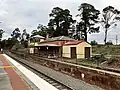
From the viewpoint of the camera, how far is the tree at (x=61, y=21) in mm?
101688

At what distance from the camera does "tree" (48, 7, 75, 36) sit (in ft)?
334

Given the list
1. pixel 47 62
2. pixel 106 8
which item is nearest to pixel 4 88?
pixel 47 62

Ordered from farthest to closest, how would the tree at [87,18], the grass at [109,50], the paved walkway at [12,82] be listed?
1. the tree at [87,18]
2. the grass at [109,50]
3. the paved walkway at [12,82]

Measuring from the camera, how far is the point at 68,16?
104812 millimetres

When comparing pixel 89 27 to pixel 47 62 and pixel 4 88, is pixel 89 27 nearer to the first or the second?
pixel 47 62

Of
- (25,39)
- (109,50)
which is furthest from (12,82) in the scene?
(25,39)

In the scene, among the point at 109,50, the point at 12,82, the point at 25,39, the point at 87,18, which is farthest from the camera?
the point at 25,39

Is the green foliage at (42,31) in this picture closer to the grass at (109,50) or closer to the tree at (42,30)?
the tree at (42,30)

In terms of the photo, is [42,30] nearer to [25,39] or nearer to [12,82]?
[25,39]

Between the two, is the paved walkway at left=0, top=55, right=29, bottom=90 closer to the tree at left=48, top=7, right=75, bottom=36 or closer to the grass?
the grass

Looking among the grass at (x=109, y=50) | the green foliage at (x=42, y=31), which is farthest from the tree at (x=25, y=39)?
the grass at (x=109, y=50)

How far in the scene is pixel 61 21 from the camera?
105m

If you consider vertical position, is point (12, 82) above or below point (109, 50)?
below

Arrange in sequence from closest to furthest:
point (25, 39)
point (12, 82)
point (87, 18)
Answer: point (12, 82) → point (87, 18) → point (25, 39)
